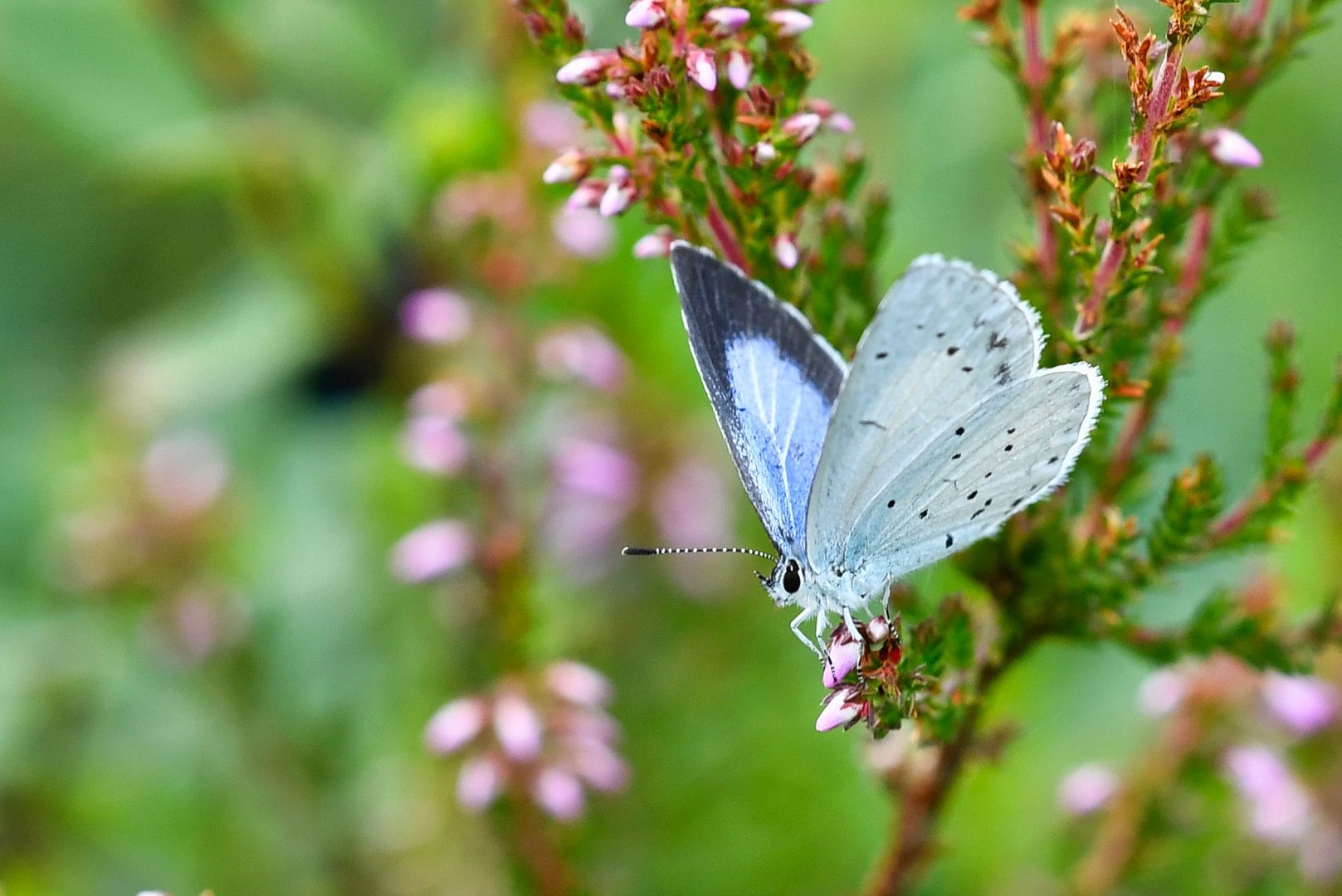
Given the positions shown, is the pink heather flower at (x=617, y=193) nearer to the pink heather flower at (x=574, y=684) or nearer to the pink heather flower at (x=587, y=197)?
the pink heather flower at (x=587, y=197)

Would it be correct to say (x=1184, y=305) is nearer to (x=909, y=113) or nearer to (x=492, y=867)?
(x=492, y=867)

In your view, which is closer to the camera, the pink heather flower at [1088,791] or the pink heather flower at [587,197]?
the pink heather flower at [587,197]

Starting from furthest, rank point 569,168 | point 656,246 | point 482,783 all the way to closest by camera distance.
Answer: point 482,783 < point 656,246 < point 569,168

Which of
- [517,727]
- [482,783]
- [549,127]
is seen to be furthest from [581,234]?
[482,783]

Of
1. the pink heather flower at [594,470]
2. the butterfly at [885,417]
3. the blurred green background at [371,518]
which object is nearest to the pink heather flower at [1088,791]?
the blurred green background at [371,518]

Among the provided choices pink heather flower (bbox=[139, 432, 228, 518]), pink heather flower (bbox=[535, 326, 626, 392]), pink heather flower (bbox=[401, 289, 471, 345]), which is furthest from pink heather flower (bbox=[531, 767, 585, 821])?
pink heather flower (bbox=[139, 432, 228, 518])

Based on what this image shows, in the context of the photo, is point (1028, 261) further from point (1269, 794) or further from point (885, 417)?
point (1269, 794)

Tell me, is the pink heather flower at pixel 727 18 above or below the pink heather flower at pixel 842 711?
above

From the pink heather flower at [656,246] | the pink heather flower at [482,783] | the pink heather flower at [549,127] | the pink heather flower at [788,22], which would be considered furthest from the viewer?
the pink heather flower at [549,127]

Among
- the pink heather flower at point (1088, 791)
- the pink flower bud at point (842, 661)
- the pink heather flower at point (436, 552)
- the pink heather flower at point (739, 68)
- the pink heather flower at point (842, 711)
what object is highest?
the pink heather flower at point (739, 68)
